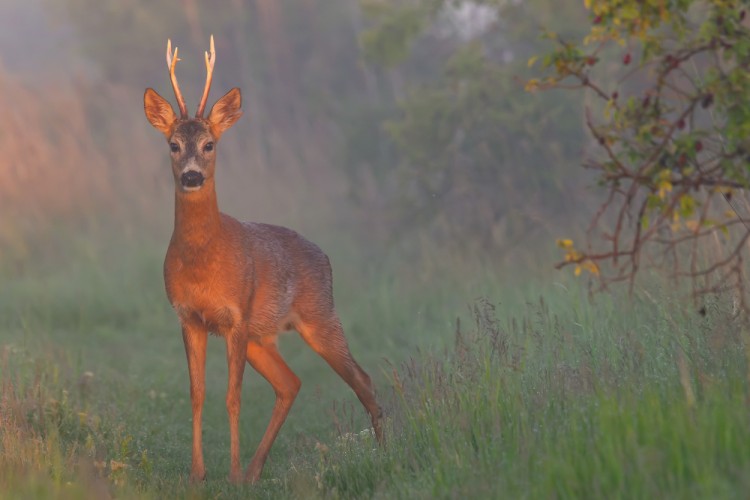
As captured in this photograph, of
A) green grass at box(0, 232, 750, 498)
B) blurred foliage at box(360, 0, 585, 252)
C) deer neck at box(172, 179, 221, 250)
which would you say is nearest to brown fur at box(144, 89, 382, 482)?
deer neck at box(172, 179, 221, 250)

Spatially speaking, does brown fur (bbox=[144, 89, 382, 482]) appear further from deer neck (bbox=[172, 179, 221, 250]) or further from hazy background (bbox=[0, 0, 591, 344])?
hazy background (bbox=[0, 0, 591, 344])

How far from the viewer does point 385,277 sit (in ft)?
47.0

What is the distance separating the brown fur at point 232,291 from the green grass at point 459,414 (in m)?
0.35

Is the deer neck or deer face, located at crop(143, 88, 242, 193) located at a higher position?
deer face, located at crop(143, 88, 242, 193)

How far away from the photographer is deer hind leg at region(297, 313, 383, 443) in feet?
28.4

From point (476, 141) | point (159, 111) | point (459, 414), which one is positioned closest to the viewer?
point (459, 414)

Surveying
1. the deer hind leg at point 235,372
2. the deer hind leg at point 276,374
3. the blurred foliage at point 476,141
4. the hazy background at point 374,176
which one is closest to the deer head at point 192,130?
the deer hind leg at point 235,372

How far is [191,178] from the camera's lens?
25.8 ft

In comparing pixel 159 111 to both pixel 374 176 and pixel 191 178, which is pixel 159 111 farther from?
pixel 374 176

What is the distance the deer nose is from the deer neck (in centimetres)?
18

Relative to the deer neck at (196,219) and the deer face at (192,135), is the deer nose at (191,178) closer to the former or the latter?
the deer face at (192,135)

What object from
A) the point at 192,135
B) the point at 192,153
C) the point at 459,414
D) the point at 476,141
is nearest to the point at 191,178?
the point at 192,153

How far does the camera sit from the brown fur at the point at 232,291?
25.8 ft

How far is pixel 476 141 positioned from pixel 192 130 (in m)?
7.77
